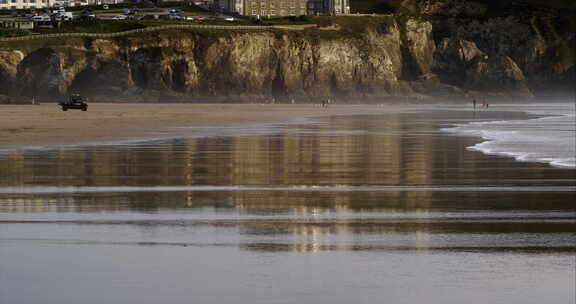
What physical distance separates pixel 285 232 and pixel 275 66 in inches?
4942

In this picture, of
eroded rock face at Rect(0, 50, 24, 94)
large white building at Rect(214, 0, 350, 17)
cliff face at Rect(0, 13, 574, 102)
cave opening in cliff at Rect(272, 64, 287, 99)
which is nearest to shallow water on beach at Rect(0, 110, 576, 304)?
eroded rock face at Rect(0, 50, 24, 94)

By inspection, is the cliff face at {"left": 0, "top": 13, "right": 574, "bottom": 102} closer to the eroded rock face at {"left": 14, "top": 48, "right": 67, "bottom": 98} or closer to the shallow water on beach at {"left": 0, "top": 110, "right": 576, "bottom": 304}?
the eroded rock face at {"left": 14, "top": 48, "right": 67, "bottom": 98}

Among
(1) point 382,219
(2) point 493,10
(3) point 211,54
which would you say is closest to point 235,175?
(1) point 382,219

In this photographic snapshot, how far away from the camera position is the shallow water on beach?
424 inches

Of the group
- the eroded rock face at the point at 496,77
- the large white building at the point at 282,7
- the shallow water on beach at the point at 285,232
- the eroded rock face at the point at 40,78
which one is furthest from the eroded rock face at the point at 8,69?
the shallow water on beach at the point at 285,232

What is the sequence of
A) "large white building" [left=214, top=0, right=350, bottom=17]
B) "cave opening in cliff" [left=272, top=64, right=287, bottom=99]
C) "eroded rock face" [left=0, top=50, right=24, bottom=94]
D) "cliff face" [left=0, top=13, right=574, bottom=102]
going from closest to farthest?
"eroded rock face" [left=0, top=50, right=24, bottom=94], "cliff face" [left=0, top=13, right=574, bottom=102], "cave opening in cliff" [left=272, top=64, right=287, bottom=99], "large white building" [left=214, top=0, right=350, bottom=17]

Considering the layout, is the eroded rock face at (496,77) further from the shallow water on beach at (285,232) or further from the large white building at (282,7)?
the shallow water on beach at (285,232)

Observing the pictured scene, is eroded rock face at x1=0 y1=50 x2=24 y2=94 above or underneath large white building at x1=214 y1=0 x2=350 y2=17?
underneath

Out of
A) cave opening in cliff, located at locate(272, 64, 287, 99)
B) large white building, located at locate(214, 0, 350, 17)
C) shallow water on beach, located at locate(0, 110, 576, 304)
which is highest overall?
large white building, located at locate(214, 0, 350, 17)

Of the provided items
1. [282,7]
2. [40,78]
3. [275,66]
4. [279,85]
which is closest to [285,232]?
[40,78]

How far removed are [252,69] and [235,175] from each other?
370 ft

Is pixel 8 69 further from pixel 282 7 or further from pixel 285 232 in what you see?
pixel 285 232

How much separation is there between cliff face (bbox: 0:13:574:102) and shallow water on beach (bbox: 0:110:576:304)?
95257 mm

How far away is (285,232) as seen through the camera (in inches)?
583
